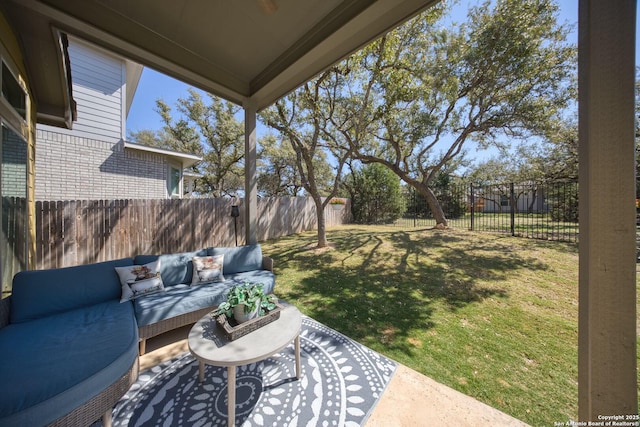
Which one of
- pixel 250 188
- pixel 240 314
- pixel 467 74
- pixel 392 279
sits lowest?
pixel 392 279

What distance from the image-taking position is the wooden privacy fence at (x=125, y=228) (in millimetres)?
4000

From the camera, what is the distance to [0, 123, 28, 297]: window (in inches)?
93.9

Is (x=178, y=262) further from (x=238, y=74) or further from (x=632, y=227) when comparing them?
(x=632, y=227)

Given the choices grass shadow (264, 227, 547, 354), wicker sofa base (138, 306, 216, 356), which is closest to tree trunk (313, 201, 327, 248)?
grass shadow (264, 227, 547, 354)

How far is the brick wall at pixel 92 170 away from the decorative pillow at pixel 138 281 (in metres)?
4.90

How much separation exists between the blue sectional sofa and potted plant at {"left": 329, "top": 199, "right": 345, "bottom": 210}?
9.32 metres

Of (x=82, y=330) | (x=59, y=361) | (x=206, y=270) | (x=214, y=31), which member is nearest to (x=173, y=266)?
(x=206, y=270)

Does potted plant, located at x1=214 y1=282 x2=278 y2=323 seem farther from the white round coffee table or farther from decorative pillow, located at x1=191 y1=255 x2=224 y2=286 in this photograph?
decorative pillow, located at x1=191 y1=255 x2=224 y2=286

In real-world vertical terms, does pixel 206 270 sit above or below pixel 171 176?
below

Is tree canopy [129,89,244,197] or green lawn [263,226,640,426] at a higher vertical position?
tree canopy [129,89,244,197]

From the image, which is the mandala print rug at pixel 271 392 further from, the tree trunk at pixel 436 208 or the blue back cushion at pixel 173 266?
the tree trunk at pixel 436 208

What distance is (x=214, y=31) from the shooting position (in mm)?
2324

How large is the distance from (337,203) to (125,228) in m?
9.64

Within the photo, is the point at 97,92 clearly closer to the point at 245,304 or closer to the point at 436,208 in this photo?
the point at 245,304
